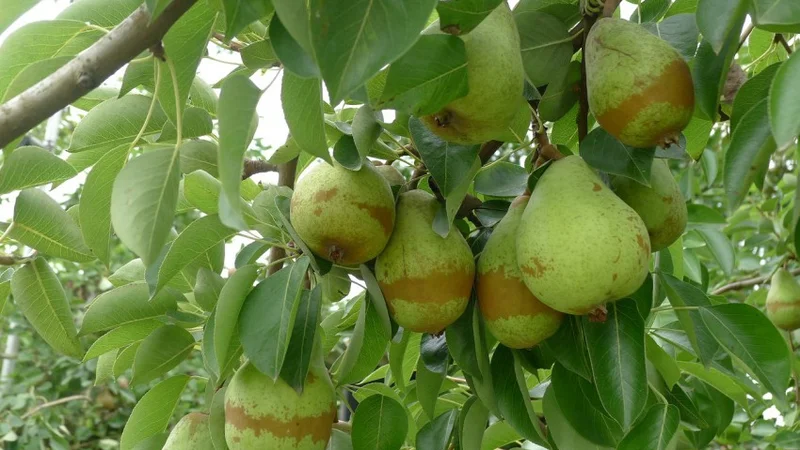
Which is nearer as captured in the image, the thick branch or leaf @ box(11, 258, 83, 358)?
the thick branch

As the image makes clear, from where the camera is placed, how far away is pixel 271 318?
949 mm

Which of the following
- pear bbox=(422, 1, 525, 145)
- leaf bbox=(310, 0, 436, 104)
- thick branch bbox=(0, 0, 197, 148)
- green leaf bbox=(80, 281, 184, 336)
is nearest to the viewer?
leaf bbox=(310, 0, 436, 104)

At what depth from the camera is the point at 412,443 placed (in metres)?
1.56

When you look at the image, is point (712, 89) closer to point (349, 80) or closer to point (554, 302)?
point (554, 302)

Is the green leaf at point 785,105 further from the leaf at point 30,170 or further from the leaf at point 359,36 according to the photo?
the leaf at point 30,170

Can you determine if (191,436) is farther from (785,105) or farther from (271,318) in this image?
(785,105)

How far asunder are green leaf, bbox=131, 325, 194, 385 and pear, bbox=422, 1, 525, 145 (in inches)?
23.0

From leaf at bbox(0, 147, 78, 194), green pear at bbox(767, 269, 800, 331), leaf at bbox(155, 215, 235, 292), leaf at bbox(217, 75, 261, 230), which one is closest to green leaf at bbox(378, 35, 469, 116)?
leaf at bbox(217, 75, 261, 230)

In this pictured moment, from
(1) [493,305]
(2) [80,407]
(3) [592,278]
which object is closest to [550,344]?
(1) [493,305]

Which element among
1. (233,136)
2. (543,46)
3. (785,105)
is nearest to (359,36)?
(233,136)

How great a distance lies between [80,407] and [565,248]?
4.04 meters

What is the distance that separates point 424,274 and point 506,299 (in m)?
0.11

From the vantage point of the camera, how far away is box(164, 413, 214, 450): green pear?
118 cm

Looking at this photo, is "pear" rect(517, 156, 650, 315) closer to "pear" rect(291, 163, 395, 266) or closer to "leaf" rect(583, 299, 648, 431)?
"leaf" rect(583, 299, 648, 431)
